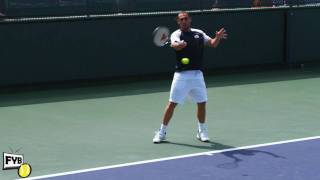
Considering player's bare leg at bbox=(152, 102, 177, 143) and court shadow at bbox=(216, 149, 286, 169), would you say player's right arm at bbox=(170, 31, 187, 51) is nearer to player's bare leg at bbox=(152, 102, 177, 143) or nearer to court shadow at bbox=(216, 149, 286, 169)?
player's bare leg at bbox=(152, 102, 177, 143)

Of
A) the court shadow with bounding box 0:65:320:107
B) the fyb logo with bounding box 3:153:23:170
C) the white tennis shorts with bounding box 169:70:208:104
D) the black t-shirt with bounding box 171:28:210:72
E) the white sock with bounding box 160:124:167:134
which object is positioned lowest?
the fyb logo with bounding box 3:153:23:170

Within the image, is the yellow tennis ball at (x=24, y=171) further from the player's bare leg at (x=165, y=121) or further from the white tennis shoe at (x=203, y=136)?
the white tennis shoe at (x=203, y=136)

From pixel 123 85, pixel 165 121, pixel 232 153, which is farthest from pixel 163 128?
pixel 123 85

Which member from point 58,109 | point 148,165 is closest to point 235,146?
point 148,165

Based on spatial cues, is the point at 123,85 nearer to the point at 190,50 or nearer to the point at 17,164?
the point at 190,50

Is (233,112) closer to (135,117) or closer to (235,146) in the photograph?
(135,117)

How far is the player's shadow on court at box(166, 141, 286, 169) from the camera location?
→ 25.3 ft

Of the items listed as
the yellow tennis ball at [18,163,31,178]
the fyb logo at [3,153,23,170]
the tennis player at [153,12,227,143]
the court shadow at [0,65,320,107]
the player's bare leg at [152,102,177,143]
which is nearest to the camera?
the yellow tennis ball at [18,163,31,178]

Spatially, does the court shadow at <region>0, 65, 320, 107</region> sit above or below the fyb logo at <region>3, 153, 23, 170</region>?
above

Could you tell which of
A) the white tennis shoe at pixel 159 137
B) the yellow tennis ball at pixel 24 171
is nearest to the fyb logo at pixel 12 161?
the yellow tennis ball at pixel 24 171

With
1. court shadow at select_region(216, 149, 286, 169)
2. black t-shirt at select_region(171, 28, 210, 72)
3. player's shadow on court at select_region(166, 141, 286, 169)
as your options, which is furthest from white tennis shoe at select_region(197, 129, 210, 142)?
black t-shirt at select_region(171, 28, 210, 72)

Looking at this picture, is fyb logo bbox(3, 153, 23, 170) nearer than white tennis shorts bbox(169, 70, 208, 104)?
Yes

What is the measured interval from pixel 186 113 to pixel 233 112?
82cm

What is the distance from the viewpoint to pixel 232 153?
8273mm
